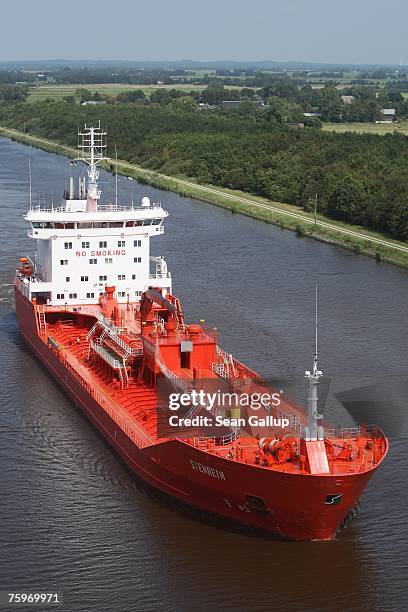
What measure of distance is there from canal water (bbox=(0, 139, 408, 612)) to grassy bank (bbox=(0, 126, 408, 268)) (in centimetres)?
806

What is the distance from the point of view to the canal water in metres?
19.6

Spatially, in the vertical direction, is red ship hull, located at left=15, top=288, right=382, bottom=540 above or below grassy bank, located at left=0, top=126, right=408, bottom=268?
above

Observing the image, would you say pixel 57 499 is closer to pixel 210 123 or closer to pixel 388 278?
pixel 388 278

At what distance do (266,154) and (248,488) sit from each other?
55.5m

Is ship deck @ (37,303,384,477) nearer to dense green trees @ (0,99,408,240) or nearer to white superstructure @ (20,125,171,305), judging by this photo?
white superstructure @ (20,125,171,305)

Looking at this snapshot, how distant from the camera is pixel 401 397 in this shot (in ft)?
94.9

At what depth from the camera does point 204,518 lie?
21.9 m

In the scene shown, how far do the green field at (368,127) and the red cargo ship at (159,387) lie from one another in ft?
228

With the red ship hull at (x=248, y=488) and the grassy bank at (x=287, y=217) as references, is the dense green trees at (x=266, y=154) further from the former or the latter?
the red ship hull at (x=248, y=488)

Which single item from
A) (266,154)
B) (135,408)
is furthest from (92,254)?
(266,154)

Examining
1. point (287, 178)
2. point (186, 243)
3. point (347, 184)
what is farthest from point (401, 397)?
point (287, 178)

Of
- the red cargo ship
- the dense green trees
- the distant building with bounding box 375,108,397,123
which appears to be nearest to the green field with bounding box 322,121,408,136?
the distant building with bounding box 375,108,397,123

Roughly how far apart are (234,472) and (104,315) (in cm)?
1059

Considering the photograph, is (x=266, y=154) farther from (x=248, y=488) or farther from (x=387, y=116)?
(x=248, y=488)
